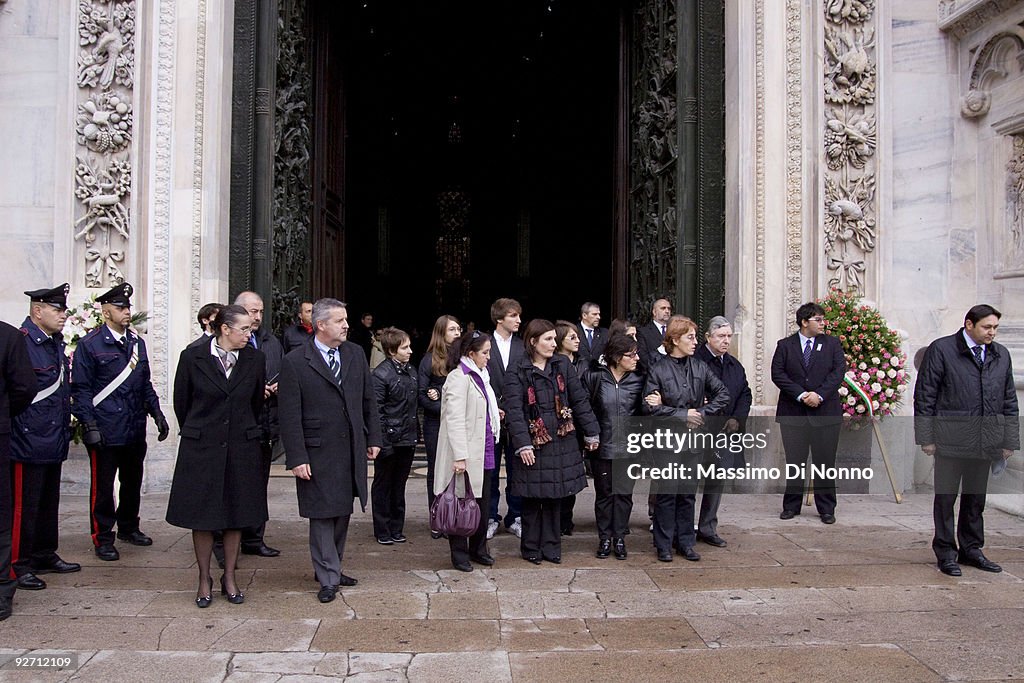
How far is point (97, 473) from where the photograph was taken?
22.5ft

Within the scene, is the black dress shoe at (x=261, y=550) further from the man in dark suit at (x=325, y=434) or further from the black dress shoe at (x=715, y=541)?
the black dress shoe at (x=715, y=541)

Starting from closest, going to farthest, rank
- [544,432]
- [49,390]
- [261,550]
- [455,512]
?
[49,390] < [455,512] < [544,432] < [261,550]

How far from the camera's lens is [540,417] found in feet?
21.9

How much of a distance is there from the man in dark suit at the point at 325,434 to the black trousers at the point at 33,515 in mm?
1795

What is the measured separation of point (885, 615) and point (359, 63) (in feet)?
62.5

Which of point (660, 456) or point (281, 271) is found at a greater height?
point (281, 271)

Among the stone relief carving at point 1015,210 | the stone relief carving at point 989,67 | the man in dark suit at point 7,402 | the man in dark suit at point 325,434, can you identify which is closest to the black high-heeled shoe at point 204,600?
the man in dark suit at point 325,434

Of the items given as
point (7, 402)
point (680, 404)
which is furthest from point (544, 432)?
point (7, 402)

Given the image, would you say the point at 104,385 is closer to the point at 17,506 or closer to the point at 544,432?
the point at 17,506

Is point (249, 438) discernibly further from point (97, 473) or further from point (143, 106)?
point (143, 106)

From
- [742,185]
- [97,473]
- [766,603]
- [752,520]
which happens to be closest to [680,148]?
[742,185]

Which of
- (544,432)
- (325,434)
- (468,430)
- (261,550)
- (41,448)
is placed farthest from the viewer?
(261,550)

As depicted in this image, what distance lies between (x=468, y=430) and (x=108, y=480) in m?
2.77

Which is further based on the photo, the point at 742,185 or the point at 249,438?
the point at 742,185
